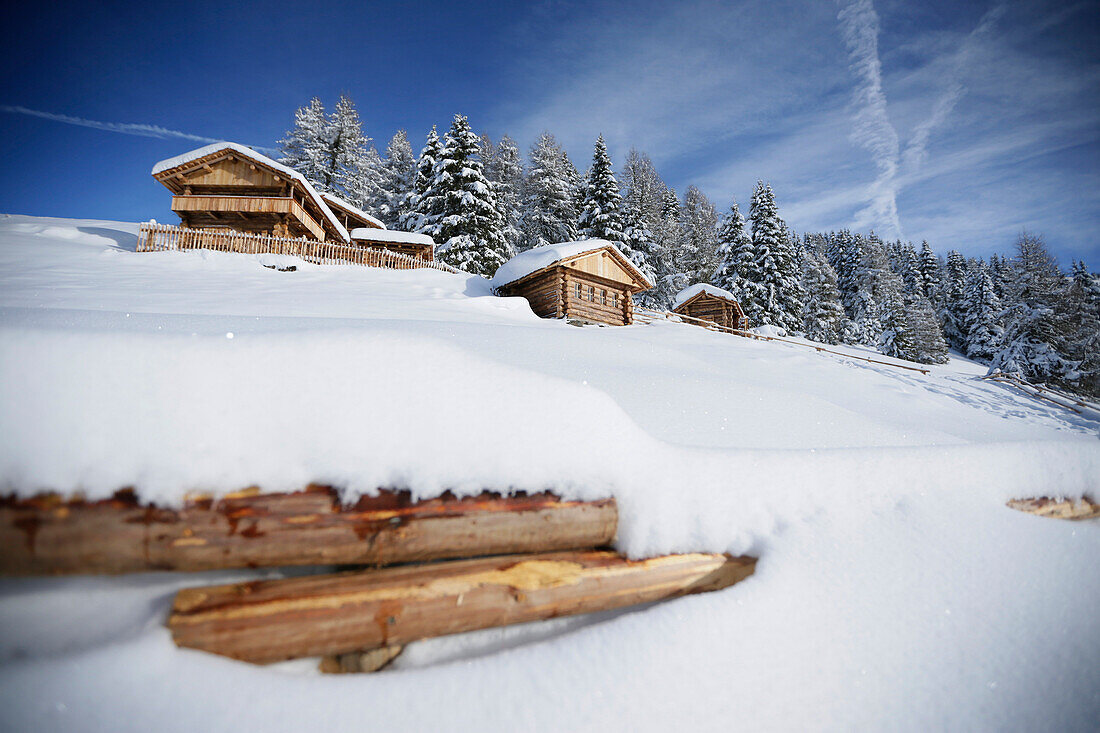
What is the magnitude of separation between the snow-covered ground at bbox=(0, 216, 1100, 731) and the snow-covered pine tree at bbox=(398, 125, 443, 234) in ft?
73.2

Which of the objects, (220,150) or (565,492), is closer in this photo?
(565,492)

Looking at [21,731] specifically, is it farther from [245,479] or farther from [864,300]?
[864,300]

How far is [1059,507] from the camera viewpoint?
2.95 metres

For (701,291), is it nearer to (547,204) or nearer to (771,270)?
(771,270)

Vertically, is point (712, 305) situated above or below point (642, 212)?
below

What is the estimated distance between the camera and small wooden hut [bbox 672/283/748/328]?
75.5 feet

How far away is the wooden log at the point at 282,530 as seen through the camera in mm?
1270

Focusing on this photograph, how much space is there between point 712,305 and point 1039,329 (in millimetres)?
16938

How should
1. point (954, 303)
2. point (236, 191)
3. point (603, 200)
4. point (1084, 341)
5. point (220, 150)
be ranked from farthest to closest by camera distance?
1. point (954, 303)
2. point (603, 200)
3. point (1084, 341)
4. point (236, 191)
5. point (220, 150)

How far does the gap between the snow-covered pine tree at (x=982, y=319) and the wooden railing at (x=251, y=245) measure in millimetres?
51866

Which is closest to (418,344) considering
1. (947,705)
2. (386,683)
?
(386,683)

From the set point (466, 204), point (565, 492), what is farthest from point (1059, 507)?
point (466, 204)

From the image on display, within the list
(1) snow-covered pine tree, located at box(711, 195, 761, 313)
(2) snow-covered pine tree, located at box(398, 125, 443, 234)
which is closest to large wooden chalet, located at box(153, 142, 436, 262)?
(2) snow-covered pine tree, located at box(398, 125, 443, 234)

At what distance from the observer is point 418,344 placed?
7.05 ft
